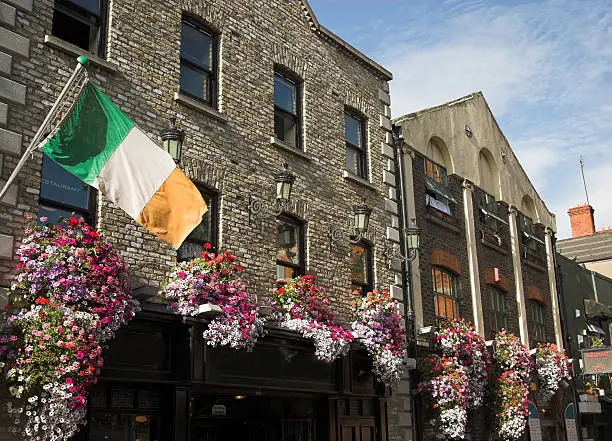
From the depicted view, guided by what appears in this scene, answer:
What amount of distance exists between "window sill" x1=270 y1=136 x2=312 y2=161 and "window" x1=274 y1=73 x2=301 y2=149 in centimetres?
19

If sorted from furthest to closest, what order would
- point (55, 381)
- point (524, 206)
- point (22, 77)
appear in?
point (524, 206) → point (22, 77) → point (55, 381)

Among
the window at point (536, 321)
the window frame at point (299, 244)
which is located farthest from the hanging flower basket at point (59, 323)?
the window at point (536, 321)

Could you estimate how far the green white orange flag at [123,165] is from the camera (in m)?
8.58

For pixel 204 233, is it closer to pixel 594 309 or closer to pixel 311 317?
pixel 311 317

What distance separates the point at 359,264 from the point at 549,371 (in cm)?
842

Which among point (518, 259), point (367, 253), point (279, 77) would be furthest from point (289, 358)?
point (518, 259)

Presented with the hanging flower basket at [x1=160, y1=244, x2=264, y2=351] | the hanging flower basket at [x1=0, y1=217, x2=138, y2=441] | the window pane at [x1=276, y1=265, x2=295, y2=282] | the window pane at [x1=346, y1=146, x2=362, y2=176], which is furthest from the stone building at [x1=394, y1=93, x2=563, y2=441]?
the hanging flower basket at [x1=0, y1=217, x2=138, y2=441]

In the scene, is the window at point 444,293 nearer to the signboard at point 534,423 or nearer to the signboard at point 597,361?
the signboard at point 534,423

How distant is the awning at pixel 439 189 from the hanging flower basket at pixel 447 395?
4.60 m

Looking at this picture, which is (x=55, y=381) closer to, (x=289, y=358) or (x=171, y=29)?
(x=289, y=358)

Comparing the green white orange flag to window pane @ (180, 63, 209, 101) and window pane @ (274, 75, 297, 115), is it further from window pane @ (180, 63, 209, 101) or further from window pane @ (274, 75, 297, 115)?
window pane @ (274, 75, 297, 115)

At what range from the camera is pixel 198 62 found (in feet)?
41.5

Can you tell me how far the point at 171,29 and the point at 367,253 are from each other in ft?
20.7

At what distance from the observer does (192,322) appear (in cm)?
1052
